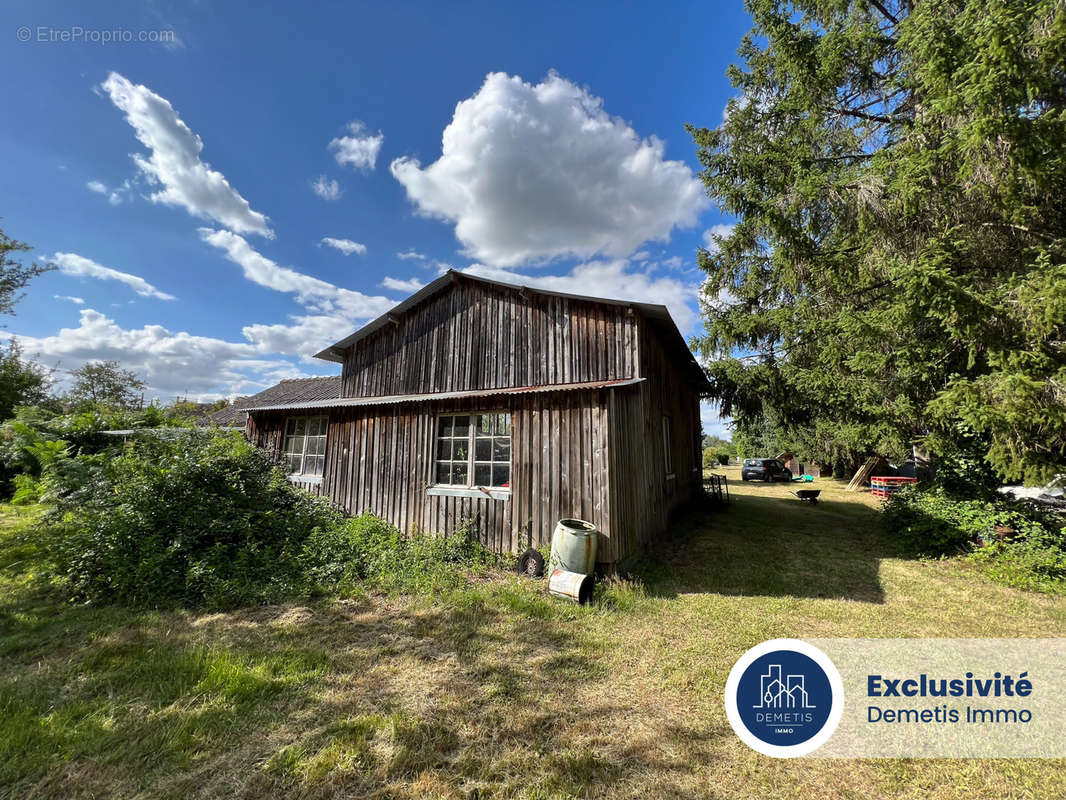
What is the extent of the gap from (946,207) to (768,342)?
176 inches

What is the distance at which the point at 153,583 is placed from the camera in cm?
551

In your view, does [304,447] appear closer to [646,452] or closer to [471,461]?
[471,461]

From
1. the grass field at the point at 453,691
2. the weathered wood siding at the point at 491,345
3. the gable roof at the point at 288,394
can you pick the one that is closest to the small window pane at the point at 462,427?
the weathered wood siding at the point at 491,345

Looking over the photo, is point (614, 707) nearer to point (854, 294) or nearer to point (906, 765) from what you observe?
point (906, 765)

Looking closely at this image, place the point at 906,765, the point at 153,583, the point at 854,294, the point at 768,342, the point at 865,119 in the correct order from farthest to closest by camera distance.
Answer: the point at 768,342
the point at 865,119
the point at 854,294
the point at 153,583
the point at 906,765

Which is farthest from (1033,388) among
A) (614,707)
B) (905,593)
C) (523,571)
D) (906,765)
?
(523,571)

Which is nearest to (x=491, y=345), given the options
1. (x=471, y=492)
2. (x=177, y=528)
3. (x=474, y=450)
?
(x=474, y=450)

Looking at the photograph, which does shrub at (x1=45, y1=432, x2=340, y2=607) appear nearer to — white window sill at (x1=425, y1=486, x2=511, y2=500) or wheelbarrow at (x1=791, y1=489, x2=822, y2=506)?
white window sill at (x1=425, y1=486, x2=511, y2=500)

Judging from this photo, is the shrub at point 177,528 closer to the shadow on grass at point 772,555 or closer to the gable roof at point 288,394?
the shadow on grass at point 772,555

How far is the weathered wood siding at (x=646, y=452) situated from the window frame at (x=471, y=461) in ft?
6.47

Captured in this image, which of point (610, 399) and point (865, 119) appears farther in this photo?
point (865, 119)

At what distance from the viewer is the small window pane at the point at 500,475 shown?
7.48 metres

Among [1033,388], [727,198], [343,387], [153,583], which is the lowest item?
[153,583]

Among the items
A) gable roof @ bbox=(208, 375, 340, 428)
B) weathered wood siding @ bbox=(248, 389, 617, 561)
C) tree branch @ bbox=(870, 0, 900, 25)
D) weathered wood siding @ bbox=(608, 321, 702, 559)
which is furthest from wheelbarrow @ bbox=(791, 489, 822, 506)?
gable roof @ bbox=(208, 375, 340, 428)
